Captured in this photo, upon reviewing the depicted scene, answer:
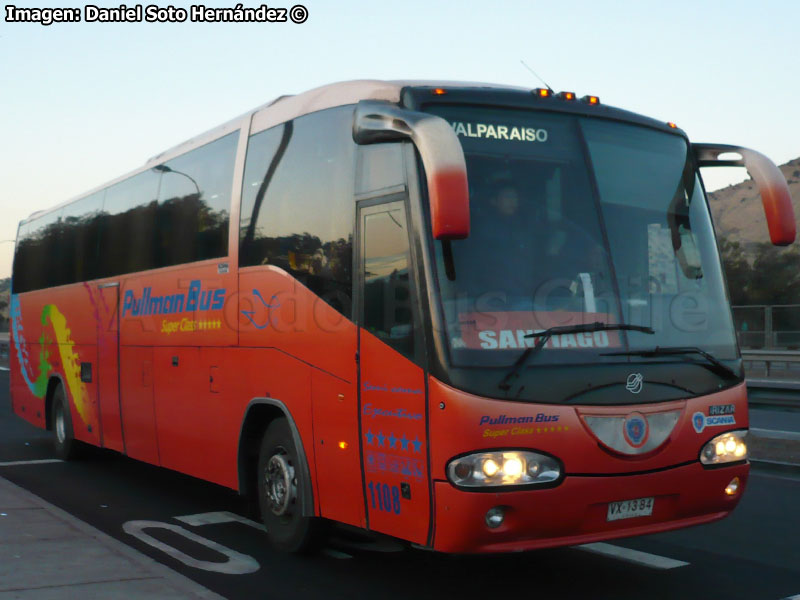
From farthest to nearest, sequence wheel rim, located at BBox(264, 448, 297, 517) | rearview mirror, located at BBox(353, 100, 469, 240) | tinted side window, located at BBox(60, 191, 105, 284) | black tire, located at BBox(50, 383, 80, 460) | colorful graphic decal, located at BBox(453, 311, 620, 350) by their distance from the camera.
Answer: black tire, located at BBox(50, 383, 80, 460)
tinted side window, located at BBox(60, 191, 105, 284)
wheel rim, located at BBox(264, 448, 297, 517)
colorful graphic decal, located at BBox(453, 311, 620, 350)
rearview mirror, located at BBox(353, 100, 469, 240)

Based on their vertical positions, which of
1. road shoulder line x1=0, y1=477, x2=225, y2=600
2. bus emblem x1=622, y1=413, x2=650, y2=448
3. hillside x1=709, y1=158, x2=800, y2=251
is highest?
hillside x1=709, y1=158, x2=800, y2=251

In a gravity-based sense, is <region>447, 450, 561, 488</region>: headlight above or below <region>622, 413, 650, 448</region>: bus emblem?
below

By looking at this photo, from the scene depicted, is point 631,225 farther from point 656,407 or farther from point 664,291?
point 656,407

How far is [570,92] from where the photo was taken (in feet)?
21.9

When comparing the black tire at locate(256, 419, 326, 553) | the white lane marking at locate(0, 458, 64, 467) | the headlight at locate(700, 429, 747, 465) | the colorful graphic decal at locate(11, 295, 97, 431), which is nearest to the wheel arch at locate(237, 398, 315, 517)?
the black tire at locate(256, 419, 326, 553)

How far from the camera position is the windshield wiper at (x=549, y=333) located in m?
5.62

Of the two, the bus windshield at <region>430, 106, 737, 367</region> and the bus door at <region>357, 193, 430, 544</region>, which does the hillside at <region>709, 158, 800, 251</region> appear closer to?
the bus windshield at <region>430, 106, 737, 367</region>

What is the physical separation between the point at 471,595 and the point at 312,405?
1.65 meters

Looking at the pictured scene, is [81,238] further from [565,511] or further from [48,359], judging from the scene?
[565,511]

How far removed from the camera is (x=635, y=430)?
5867mm

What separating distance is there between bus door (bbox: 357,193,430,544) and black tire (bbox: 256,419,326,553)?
106 centimetres

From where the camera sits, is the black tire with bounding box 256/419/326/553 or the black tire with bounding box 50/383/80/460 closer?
the black tire with bounding box 256/419/326/553

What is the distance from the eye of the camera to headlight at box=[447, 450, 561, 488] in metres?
5.53

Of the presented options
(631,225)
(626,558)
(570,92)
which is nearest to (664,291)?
(631,225)
